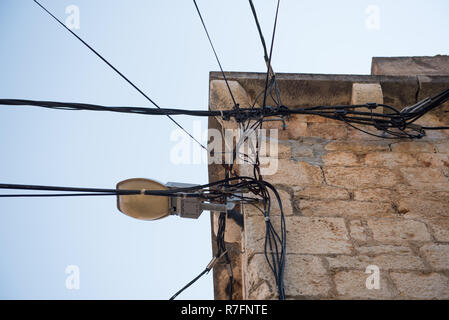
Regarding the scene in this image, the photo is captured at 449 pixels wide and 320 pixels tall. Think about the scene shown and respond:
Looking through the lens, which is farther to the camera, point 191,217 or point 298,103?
point 298,103

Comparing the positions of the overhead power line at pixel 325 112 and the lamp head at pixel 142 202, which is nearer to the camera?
the lamp head at pixel 142 202

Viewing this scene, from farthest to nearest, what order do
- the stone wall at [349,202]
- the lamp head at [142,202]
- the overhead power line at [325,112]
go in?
1. the overhead power line at [325,112]
2. the lamp head at [142,202]
3. the stone wall at [349,202]

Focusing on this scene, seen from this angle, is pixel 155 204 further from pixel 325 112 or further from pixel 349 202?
pixel 325 112

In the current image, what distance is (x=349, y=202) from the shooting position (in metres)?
2.41

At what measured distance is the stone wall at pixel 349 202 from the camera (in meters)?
1.95

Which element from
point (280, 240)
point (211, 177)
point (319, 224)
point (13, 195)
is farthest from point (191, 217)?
point (211, 177)

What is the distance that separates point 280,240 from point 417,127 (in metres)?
1.61

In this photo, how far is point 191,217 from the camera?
7.35ft

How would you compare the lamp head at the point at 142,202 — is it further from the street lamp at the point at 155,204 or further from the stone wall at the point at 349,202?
the stone wall at the point at 349,202

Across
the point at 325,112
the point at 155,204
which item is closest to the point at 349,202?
the point at 325,112

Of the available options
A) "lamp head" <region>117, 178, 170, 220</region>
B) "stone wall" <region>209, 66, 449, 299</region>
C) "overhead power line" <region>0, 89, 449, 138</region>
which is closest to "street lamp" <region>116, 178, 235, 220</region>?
"lamp head" <region>117, 178, 170, 220</region>

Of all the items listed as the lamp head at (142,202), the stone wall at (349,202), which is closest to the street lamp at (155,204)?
the lamp head at (142,202)

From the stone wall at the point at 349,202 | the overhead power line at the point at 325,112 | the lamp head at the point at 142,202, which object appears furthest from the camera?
the overhead power line at the point at 325,112
